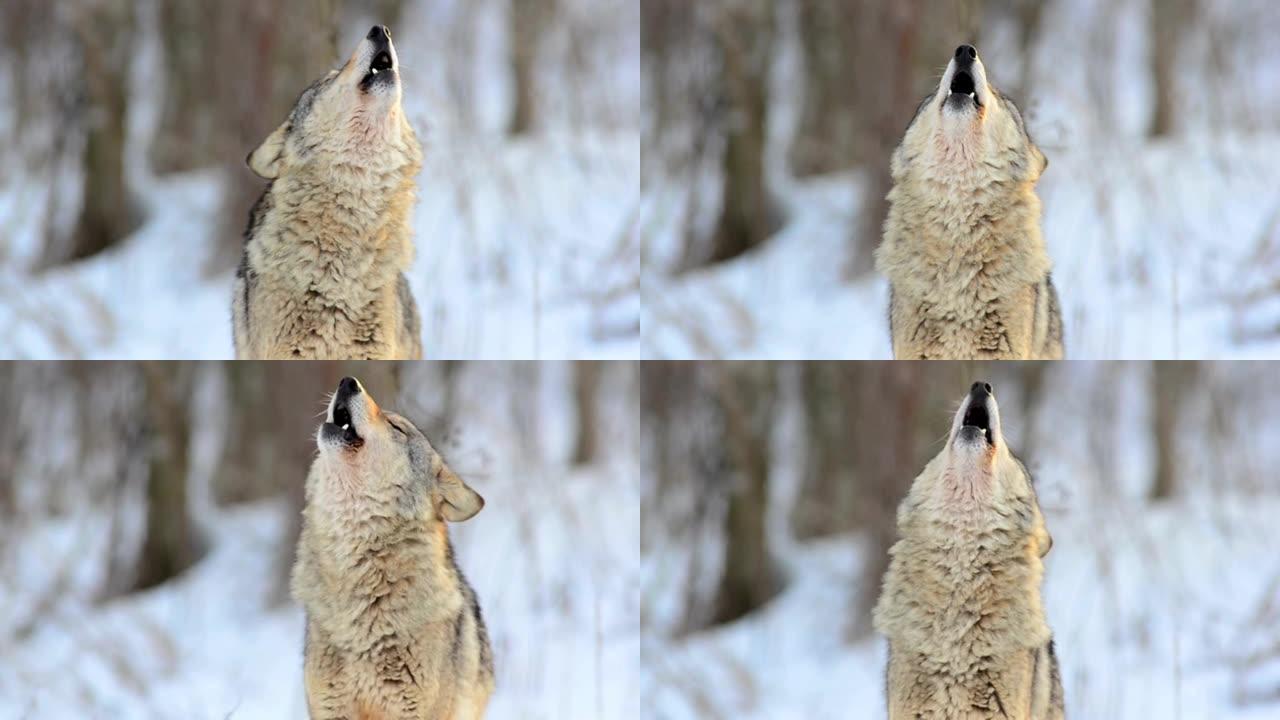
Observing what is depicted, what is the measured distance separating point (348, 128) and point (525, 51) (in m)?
2.46

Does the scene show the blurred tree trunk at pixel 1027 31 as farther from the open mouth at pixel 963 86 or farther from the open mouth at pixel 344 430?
the open mouth at pixel 344 430

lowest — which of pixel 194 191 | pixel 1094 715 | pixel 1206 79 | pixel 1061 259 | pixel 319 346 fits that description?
pixel 1094 715

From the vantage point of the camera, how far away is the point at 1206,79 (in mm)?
6977

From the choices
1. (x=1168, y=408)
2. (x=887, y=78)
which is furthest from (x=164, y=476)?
(x=1168, y=408)

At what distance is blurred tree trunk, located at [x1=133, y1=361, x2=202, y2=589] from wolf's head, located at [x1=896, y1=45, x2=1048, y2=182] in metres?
3.99

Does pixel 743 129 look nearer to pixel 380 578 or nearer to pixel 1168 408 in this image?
pixel 1168 408

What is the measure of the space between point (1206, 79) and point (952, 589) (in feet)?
13.9

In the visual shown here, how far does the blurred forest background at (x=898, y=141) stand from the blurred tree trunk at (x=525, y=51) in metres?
0.57

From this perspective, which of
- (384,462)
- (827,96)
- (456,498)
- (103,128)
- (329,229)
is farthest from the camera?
(827,96)

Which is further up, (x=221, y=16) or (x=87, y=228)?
(x=221, y=16)

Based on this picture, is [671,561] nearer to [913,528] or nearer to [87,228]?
[913,528]

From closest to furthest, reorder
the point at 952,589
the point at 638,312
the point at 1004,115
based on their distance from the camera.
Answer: the point at 952,589 → the point at 1004,115 → the point at 638,312

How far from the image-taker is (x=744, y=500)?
21.9 ft

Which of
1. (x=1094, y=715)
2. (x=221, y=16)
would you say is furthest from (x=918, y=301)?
(x=221, y=16)
